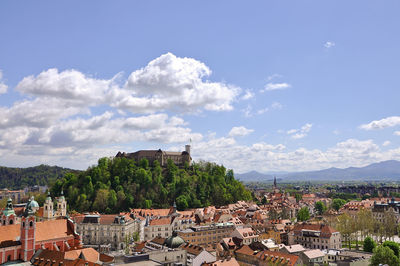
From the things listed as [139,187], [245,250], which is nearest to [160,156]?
[139,187]

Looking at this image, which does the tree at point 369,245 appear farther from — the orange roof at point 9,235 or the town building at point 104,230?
the orange roof at point 9,235

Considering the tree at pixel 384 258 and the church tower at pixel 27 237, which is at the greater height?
the church tower at pixel 27 237

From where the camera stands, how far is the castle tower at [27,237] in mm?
51938

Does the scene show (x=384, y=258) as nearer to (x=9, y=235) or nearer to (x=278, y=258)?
(x=278, y=258)

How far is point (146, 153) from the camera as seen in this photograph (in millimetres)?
142000

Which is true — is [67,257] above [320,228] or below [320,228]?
above

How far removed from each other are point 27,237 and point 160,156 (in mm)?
88481

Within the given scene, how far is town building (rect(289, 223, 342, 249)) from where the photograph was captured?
76.0m

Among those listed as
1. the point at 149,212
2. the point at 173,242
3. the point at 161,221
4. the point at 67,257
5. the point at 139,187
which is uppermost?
the point at 139,187

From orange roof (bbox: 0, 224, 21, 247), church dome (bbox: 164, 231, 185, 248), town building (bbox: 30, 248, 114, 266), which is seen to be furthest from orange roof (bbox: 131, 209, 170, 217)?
orange roof (bbox: 0, 224, 21, 247)

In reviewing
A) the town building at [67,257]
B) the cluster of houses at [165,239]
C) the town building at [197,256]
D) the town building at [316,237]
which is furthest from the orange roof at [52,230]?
the town building at [316,237]

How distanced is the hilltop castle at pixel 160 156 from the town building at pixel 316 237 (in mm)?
67994

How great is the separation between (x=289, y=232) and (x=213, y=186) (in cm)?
4680

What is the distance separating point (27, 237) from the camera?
52094 mm
